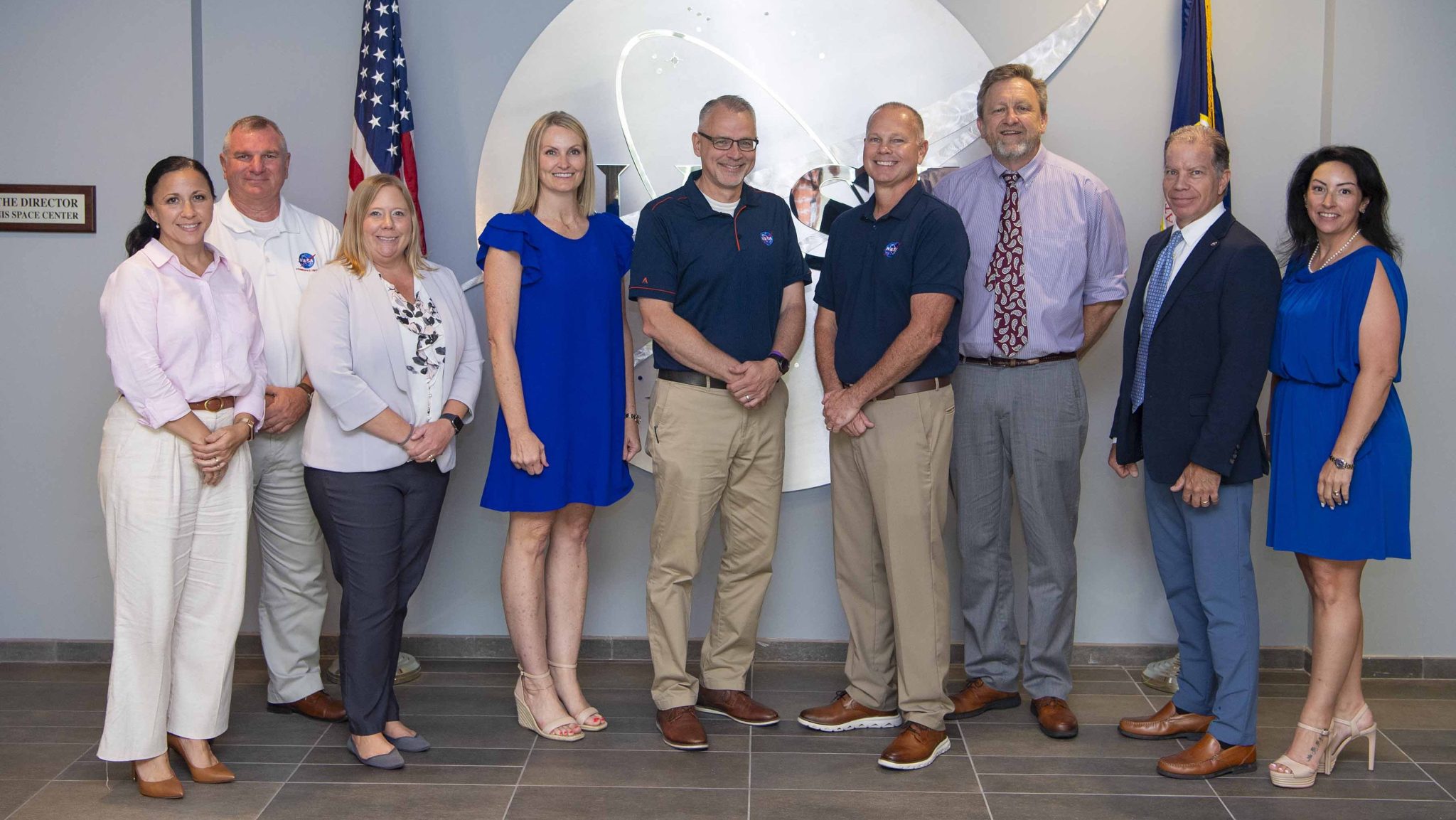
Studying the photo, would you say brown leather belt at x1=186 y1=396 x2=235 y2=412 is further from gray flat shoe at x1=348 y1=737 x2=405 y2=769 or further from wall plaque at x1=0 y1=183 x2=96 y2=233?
wall plaque at x1=0 y1=183 x2=96 y2=233

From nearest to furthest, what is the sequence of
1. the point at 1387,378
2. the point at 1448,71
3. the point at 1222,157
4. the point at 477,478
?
1. the point at 1387,378
2. the point at 1222,157
3. the point at 1448,71
4. the point at 477,478

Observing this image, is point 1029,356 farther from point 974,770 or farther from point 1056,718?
point 974,770

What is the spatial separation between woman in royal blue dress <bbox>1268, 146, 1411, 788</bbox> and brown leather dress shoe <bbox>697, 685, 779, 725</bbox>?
143cm

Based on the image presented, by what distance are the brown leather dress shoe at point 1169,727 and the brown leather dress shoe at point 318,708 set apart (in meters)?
2.39

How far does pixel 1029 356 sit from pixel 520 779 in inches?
74.6

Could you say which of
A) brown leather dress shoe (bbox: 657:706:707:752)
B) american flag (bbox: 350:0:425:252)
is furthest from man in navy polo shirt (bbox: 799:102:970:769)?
american flag (bbox: 350:0:425:252)

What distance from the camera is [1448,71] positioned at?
157 inches

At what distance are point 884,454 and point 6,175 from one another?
3248 millimetres

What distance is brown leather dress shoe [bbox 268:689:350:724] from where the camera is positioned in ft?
12.0

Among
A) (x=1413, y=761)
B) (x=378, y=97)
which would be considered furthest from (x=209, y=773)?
(x=1413, y=761)

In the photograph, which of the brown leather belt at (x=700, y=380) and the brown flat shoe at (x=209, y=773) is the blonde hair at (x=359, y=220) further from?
the brown flat shoe at (x=209, y=773)

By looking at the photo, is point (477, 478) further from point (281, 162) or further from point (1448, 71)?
point (1448, 71)

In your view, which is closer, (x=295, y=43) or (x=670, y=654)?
(x=670, y=654)

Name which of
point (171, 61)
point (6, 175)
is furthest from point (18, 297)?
point (171, 61)
